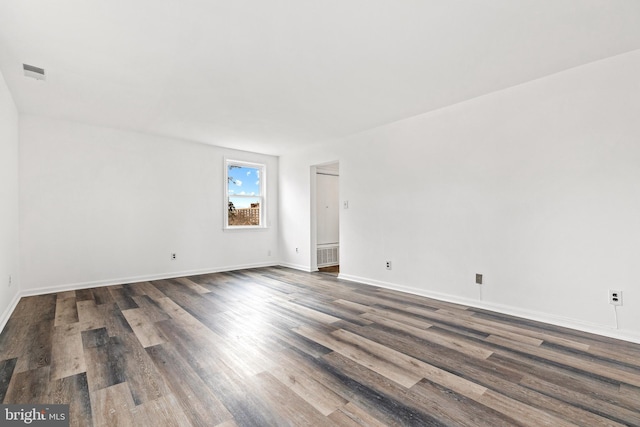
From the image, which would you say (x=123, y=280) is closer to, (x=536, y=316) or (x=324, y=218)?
(x=324, y=218)

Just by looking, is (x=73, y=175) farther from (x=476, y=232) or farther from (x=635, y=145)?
(x=635, y=145)

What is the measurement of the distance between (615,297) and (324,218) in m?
4.30

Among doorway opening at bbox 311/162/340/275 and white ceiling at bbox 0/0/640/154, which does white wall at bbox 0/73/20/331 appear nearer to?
white ceiling at bbox 0/0/640/154

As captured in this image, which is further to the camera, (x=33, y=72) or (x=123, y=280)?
(x=123, y=280)

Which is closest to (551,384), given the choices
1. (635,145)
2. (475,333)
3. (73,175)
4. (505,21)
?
(475,333)

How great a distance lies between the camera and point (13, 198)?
11.5 ft

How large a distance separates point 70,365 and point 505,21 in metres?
3.82

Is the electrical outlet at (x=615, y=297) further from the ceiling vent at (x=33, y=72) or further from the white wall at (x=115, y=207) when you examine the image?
the ceiling vent at (x=33, y=72)

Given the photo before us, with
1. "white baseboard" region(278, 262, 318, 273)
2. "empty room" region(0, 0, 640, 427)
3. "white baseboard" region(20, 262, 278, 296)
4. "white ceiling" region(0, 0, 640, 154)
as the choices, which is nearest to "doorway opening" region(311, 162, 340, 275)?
"white baseboard" region(278, 262, 318, 273)

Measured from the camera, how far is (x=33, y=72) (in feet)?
9.05

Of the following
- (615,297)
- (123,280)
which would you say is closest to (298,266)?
(123,280)

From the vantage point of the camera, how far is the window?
589cm

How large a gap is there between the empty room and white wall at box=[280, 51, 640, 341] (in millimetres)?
18

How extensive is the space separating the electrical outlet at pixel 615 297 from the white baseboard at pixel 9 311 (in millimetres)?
5361
